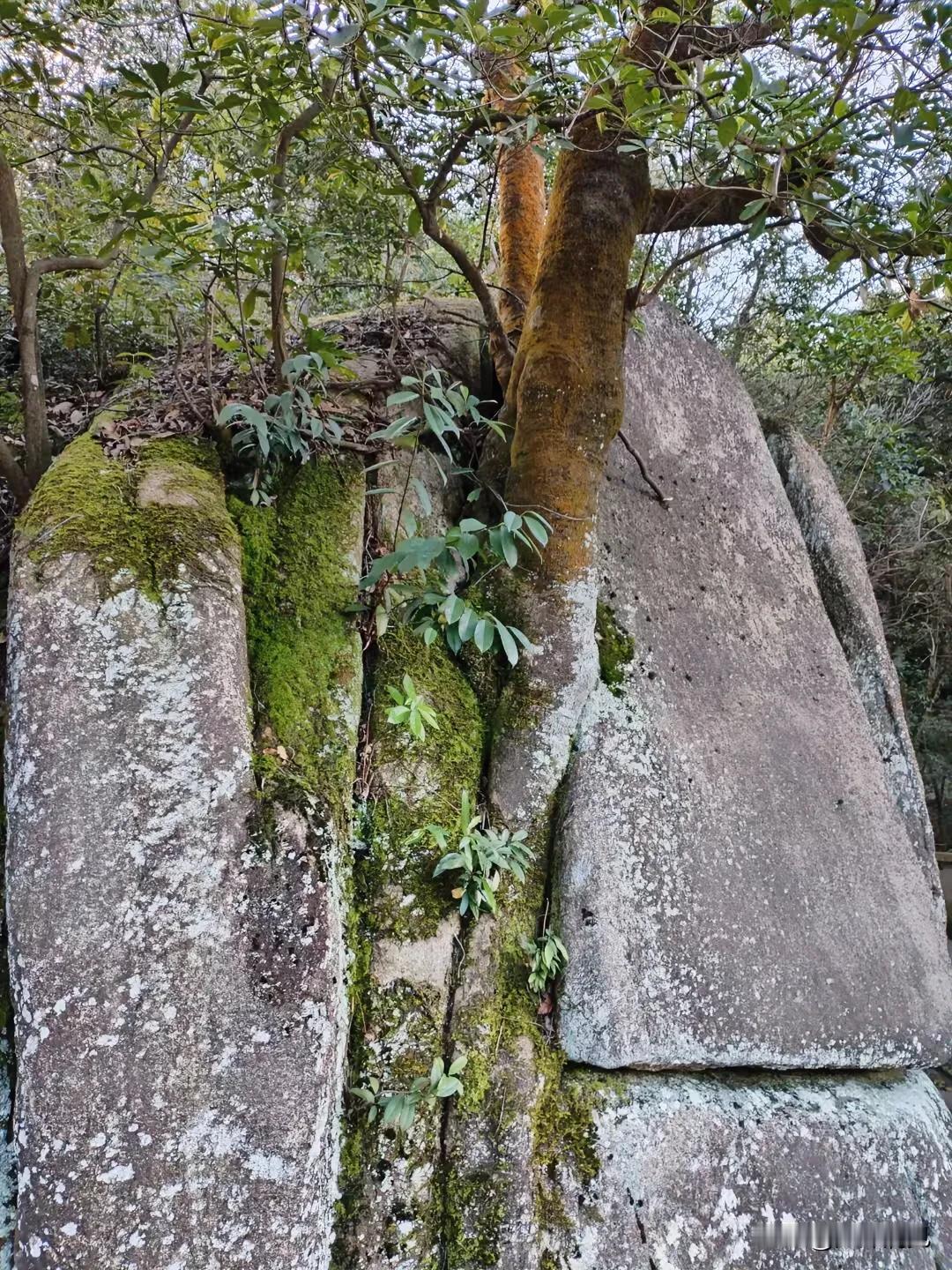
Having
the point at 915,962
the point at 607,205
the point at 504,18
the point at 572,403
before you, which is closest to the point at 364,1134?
the point at 915,962

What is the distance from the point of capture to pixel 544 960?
2568mm

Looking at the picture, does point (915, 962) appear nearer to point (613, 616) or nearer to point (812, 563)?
point (613, 616)

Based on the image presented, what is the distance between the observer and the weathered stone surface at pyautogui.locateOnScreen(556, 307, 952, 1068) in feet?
8.76

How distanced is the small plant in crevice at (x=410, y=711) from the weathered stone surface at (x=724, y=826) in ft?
2.24

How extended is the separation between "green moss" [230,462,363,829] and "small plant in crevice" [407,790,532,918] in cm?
35

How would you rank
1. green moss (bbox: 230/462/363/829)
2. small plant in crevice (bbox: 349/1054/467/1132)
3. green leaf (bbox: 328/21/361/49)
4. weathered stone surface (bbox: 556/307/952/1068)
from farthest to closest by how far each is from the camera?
weathered stone surface (bbox: 556/307/952/1068) < green moss (bbox: 230/462/363/829) < small plant in crevice (bbox: 349/1054/467/1132) < green leaf (bbox: 328/21/361/49)

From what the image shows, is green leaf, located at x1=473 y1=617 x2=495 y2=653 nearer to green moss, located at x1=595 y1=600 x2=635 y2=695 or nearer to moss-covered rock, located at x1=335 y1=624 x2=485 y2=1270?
moss-covered rock, located at x1=335 y1=624 x2=485 y2=1270

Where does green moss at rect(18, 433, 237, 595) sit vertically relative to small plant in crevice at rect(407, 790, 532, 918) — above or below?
above

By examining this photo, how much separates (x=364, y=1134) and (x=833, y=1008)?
183cm

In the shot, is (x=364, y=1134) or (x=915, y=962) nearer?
(x=364, y=1134)

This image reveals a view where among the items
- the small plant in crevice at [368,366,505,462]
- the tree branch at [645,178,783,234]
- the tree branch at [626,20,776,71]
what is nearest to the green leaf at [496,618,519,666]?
the small plant in crevice at [368,366,505,462]

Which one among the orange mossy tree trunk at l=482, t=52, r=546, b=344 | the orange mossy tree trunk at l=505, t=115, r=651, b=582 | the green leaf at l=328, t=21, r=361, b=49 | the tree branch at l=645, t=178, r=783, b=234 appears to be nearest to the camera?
the green leaf at l=328, t=21, r=361, b=49

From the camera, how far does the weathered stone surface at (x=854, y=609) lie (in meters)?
4.04

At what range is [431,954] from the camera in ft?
8.17
